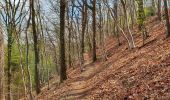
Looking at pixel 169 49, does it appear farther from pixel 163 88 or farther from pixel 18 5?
pixel 18 5

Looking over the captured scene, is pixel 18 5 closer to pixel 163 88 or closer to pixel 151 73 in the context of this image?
pixel 151 73

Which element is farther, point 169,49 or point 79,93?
point 79,93

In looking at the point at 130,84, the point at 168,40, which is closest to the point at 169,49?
the point at 168,40

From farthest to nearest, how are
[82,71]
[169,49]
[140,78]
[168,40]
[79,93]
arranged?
[82,71] < [168,40] < [79,93] < [169,49] < [140,78]

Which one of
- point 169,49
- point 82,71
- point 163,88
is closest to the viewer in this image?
point 163,88

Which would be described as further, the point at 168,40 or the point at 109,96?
the point at 168,40

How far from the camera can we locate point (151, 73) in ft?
42.4

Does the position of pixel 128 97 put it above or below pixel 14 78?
above

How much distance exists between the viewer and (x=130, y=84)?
13.0 m

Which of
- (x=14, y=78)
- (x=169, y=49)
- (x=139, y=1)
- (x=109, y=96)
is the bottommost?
(x=14, y=78)

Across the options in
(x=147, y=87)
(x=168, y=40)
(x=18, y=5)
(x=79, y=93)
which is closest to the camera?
(x=147, y=87)

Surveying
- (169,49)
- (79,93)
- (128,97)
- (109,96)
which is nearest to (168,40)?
(169,49)

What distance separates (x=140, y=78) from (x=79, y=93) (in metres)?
4.99

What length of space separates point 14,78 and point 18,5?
96.4 feet
